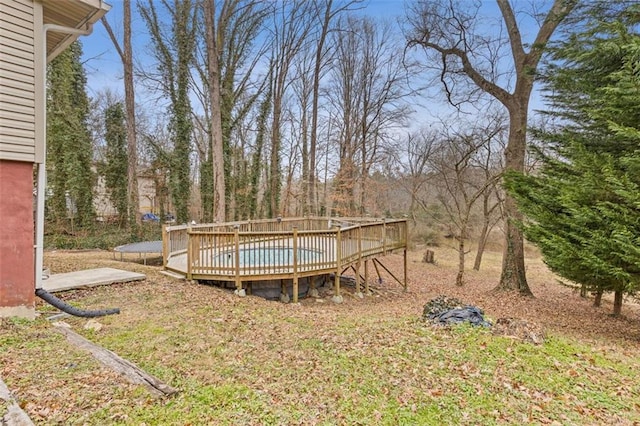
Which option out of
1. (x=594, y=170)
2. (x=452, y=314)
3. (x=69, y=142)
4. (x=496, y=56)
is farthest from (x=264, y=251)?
(x=69, y=142)

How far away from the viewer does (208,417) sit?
2.87m

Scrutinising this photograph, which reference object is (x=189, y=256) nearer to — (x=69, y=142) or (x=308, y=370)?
(x=308, y=370)

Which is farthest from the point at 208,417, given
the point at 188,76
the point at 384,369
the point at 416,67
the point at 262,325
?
the point at 188,76

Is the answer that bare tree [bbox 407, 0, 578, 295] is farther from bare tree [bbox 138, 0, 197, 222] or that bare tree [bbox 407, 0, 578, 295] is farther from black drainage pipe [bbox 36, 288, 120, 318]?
bare tree [bbox 138, 0, 197, 222]

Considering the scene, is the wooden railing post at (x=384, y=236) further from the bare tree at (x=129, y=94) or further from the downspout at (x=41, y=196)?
the bare tree at (x=129, y=94)

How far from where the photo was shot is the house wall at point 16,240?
4.57 m

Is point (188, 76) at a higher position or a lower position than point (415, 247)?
higher

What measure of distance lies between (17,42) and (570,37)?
363 inches

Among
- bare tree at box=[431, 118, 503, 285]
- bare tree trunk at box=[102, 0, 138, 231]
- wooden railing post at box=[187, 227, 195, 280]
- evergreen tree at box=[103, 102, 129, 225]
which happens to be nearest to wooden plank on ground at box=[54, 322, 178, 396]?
wooden railing post at box=[187, 227, 195, 280]

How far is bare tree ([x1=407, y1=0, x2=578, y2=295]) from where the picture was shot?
8.80 meters

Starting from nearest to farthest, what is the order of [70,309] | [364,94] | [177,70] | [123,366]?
[123,366] → [70,309] → [177,70] → [364,94]

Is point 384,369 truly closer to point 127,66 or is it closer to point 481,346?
point 481,346

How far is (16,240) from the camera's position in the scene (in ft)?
15.3

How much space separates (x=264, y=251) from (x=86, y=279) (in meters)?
3.55
